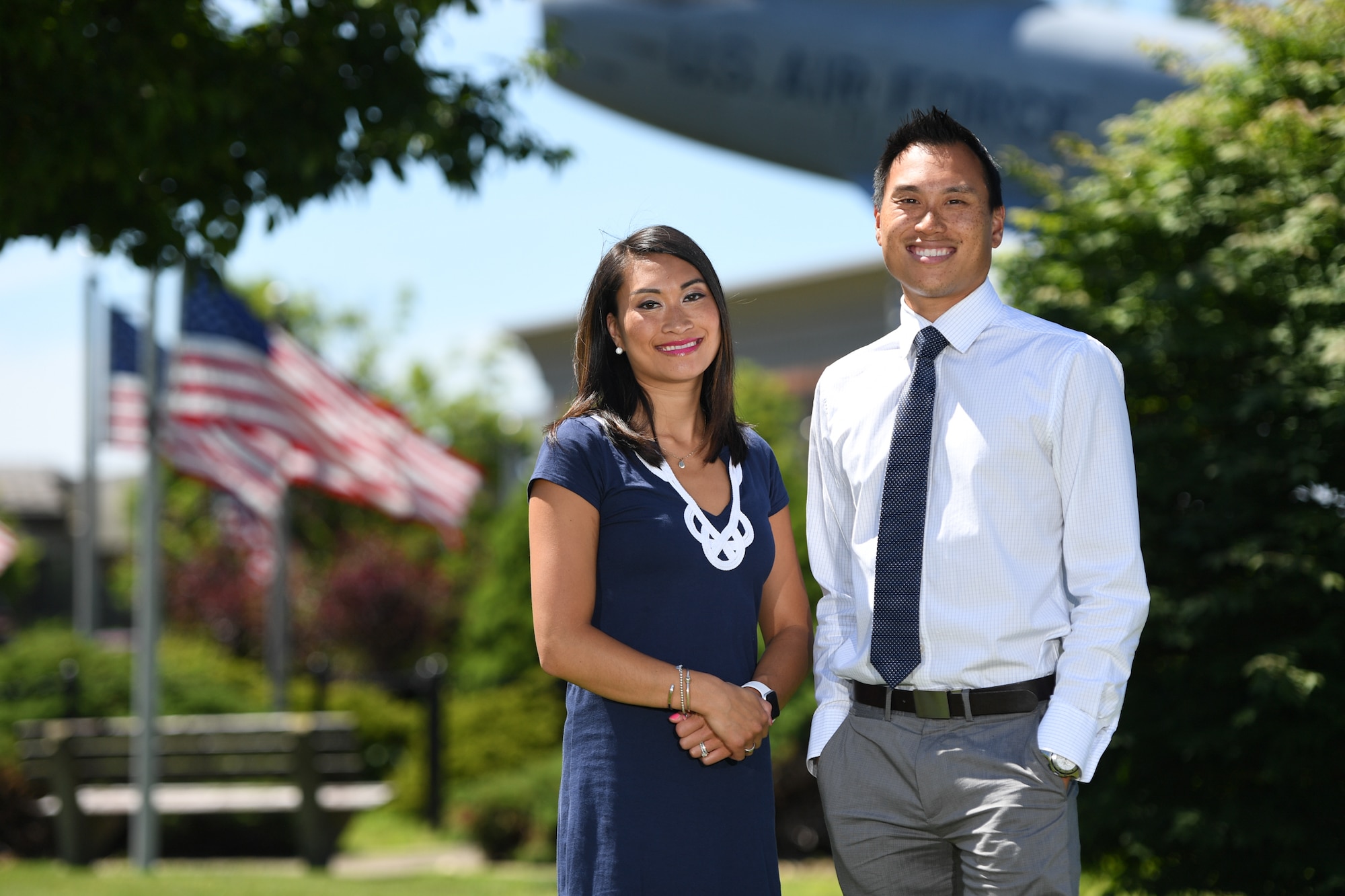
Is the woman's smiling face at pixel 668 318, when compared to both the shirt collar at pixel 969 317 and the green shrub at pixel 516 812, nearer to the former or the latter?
the shirt collar at pixel 969 317

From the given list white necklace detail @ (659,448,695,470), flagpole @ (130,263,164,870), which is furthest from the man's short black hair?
flagpole @ (130,263,164,870)

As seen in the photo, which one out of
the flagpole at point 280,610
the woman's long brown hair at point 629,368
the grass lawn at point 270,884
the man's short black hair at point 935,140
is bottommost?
the grass lawn at point 270,884

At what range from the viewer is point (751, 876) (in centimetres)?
274

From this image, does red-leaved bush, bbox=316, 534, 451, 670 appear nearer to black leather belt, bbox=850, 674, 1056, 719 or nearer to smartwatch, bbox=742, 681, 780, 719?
smartwatch, bbox=742, 681, 780, 719

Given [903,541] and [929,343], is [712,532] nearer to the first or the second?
[903,541]

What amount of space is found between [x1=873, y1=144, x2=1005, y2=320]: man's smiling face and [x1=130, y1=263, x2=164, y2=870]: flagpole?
23.4 ft

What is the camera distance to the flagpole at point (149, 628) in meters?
8.91

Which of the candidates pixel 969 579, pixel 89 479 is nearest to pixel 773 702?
pixel 969 579

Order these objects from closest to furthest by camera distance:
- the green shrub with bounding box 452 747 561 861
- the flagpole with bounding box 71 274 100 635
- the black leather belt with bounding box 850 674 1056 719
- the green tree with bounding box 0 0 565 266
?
the black leather belt with bounding box 850 674 1056 719 < the green tree with bounding box 0 0 565 266 < the green shrub with bounding box 452 747 561 861 < the flagpole with bounding box 71 274 100 635

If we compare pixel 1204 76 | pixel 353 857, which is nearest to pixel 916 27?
pixel 1204 76

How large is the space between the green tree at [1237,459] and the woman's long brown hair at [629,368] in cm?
348

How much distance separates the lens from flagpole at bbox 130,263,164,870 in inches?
351

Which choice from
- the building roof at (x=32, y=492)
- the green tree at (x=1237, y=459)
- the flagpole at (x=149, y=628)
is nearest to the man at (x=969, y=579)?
the green tree at (x=1237, y=459)

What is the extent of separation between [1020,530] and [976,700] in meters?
0.35
